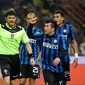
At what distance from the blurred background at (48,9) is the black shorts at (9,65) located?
803 centimetres

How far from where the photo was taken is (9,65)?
668 centimetres

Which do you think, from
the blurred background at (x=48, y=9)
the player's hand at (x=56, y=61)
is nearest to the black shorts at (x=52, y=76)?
the player's hand at (x=56, y=61)

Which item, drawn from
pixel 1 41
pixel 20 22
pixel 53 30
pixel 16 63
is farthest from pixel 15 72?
pixel 20 22

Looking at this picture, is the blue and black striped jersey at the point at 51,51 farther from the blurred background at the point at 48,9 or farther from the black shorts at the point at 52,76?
the blurred background at the point at 48,9

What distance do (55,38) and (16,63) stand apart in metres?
0.86

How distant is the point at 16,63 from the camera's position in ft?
22.1

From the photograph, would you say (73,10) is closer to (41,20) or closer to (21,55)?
(41,20)

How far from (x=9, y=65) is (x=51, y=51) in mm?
805

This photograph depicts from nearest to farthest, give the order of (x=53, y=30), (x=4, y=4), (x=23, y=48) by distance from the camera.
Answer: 1. (x=53, y=30)
2. (x=23, y=48)
3. (x=4, y=4)

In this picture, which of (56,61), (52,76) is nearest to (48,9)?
(52,76)

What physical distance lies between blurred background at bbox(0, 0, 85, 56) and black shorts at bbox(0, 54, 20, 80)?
26.3 feet

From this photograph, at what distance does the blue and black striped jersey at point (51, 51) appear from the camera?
636cm

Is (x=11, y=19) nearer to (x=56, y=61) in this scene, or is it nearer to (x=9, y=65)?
(x=9, y=65)

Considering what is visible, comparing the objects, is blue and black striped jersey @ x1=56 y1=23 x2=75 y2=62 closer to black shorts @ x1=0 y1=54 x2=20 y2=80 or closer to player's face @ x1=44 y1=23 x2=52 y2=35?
player's face @ x1=44 y1=23 x2=52 y2=35
